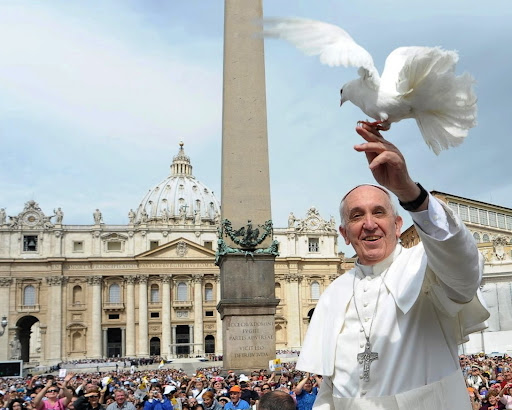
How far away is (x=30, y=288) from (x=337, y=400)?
223ft

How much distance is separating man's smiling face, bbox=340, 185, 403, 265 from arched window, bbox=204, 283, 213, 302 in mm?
68149

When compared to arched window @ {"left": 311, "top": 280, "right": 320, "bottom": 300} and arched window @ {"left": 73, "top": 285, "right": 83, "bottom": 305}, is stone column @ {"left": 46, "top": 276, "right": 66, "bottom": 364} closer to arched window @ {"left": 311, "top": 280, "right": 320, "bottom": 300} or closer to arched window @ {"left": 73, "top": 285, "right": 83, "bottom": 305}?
arched window @ {"left": 73, "top": 285, "right": 83, "bottom": 305}

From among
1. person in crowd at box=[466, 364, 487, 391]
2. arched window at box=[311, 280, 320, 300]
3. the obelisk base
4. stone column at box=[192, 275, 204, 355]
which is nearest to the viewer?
the obelisk base

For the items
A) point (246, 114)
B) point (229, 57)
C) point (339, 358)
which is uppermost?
point (229, 57)

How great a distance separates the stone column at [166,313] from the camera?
6744 centimetres

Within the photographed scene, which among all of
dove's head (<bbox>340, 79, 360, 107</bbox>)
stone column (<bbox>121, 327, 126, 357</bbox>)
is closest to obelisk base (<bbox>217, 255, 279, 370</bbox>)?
dove's head (<bbox>340, 79, 360, 107</bbox>)

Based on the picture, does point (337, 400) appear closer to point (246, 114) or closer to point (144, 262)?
point (246, 114)

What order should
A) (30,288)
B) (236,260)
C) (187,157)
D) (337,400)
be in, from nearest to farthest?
(337,400)
(236,260)
(30,288)
(187,157)

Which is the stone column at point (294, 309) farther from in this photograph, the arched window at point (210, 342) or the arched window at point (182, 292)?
the arched window at point (182, 292)

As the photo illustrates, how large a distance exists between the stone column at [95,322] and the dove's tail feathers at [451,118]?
67077 millimetres

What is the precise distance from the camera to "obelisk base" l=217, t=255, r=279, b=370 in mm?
12328

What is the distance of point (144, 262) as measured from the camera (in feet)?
222

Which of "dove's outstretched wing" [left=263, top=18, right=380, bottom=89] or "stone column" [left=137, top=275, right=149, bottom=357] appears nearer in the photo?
"dove's outstretched wing" [left=263, top=18, right=380, bottom=89]

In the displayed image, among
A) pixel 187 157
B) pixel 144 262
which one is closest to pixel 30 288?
pixel 144 262
